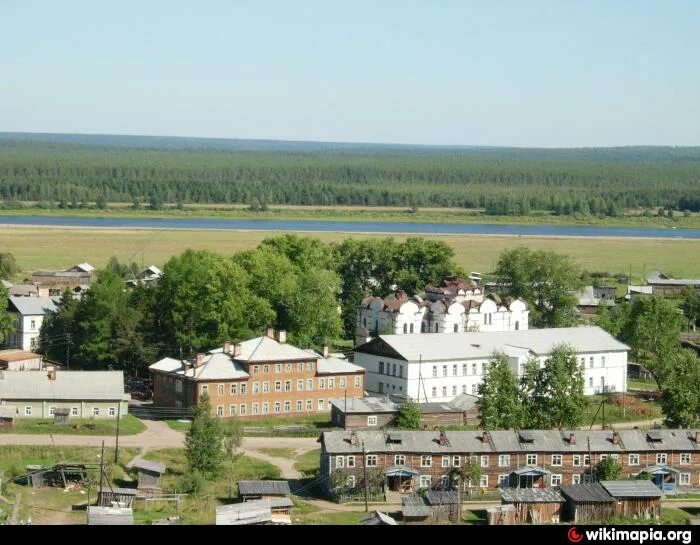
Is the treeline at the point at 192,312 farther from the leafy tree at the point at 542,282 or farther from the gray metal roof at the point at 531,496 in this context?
the gray metal roof at the point at 531,496

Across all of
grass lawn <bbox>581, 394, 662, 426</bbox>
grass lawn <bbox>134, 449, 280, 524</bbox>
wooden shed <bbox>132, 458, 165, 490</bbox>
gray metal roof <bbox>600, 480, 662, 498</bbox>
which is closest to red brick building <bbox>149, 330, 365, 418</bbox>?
grass lawn <bbox>134, 449, 280, 524</bbox>

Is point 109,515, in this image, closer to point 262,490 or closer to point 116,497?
point 116,497

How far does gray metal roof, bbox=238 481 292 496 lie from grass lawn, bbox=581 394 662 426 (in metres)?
12.2

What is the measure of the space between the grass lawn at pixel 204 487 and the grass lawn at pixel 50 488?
1024mm

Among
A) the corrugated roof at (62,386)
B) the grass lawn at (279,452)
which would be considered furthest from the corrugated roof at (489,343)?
the corrugated roof at (62,386)

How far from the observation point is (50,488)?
2867cm

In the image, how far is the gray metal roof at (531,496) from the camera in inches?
1077

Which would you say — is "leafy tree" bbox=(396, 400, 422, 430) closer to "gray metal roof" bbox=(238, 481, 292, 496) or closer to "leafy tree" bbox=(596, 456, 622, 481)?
"leafy tree" bbox=(596, 456, 622, 481)

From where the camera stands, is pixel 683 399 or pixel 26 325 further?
pixel 26 325

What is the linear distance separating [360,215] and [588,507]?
12494 cm

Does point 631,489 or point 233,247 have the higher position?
point 631,489

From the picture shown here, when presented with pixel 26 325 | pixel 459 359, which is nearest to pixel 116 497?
pixel 459 359

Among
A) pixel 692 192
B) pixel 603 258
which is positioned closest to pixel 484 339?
pixel 603 258
